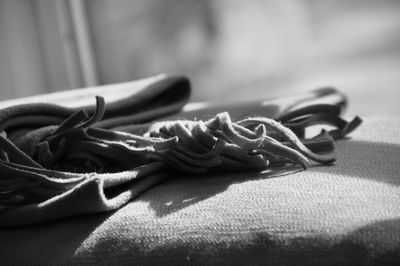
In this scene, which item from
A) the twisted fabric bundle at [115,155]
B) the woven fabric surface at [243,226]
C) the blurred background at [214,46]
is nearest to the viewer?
the woven fabric surface at [243,226]

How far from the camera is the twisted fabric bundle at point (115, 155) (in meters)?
0.64

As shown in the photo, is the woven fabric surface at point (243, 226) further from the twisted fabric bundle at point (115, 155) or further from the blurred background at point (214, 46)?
the blurred background at point (214, 46)

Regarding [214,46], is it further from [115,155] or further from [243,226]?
[243,226]

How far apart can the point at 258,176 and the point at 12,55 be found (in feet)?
4.97

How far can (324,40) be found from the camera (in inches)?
63.7

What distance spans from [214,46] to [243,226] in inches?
49.5

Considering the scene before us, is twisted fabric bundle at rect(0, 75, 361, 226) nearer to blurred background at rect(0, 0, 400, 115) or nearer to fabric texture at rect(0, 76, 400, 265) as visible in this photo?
fabric texture at rect(0, 76, 400, 265)

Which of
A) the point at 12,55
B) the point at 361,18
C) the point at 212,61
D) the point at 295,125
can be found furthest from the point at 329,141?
the point at 12,55

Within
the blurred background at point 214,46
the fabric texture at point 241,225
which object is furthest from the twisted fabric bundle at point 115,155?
the blurred background at point 214,46

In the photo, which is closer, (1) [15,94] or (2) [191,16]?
(2) [191,16]

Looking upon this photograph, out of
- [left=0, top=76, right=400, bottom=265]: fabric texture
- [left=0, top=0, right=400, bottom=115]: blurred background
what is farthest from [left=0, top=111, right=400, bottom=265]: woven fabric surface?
[left=0, top=0, right=400, bottom=115]: blurred background

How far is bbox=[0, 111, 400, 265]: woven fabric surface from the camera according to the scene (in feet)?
1.71

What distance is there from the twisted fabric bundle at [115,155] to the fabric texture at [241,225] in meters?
0.01

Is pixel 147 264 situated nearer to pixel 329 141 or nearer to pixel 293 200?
pixel 293 200
